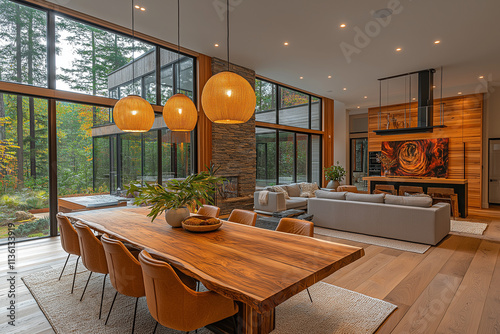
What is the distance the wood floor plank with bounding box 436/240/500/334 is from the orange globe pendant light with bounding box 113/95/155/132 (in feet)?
10.2

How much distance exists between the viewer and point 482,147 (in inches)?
324

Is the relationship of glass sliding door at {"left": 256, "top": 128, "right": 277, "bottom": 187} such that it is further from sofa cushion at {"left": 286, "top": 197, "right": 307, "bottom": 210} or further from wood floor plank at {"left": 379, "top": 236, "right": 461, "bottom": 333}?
wood floor plank at {"left": 379, "top": 236, "right": 461, "bottom": 333}

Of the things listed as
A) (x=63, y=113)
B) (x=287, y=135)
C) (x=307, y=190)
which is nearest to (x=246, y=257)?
(x=63, y=113)

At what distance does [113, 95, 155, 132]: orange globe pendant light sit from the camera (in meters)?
2.74

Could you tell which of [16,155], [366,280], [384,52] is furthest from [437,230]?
[16,155]

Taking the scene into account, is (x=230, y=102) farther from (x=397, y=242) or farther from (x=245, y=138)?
(x=245, y=138)

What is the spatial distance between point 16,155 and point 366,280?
16.1ft

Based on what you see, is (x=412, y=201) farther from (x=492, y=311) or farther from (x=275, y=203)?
(x=275, y=203)

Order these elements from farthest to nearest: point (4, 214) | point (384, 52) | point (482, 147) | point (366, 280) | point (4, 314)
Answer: point (482, 147) → point (384, 52) → point (4, 214) → point (366, 280) → point (4, 314)

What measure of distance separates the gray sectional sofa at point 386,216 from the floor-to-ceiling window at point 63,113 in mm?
3404

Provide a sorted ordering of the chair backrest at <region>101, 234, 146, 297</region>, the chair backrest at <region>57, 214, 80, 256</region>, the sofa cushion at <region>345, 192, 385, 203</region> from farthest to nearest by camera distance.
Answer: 1. the sofa cushion at <region>345, 192, 385, 203</region>
2. the chair backrest at <region>57, 214, 80, 256</region>
3. the chair backrest at <region>101, 234, 146, 297</region>

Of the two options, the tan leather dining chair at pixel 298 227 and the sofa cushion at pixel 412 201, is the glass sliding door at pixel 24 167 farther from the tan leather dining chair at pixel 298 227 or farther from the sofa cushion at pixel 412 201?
the sofa cushion at pixel 412 201

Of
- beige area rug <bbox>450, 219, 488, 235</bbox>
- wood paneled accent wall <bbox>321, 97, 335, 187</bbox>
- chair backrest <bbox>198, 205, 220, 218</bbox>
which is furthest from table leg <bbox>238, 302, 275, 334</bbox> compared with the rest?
wood paneled accent wall <bbox>321, 97, 335, 187</bbox>

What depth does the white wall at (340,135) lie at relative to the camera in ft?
33.9
